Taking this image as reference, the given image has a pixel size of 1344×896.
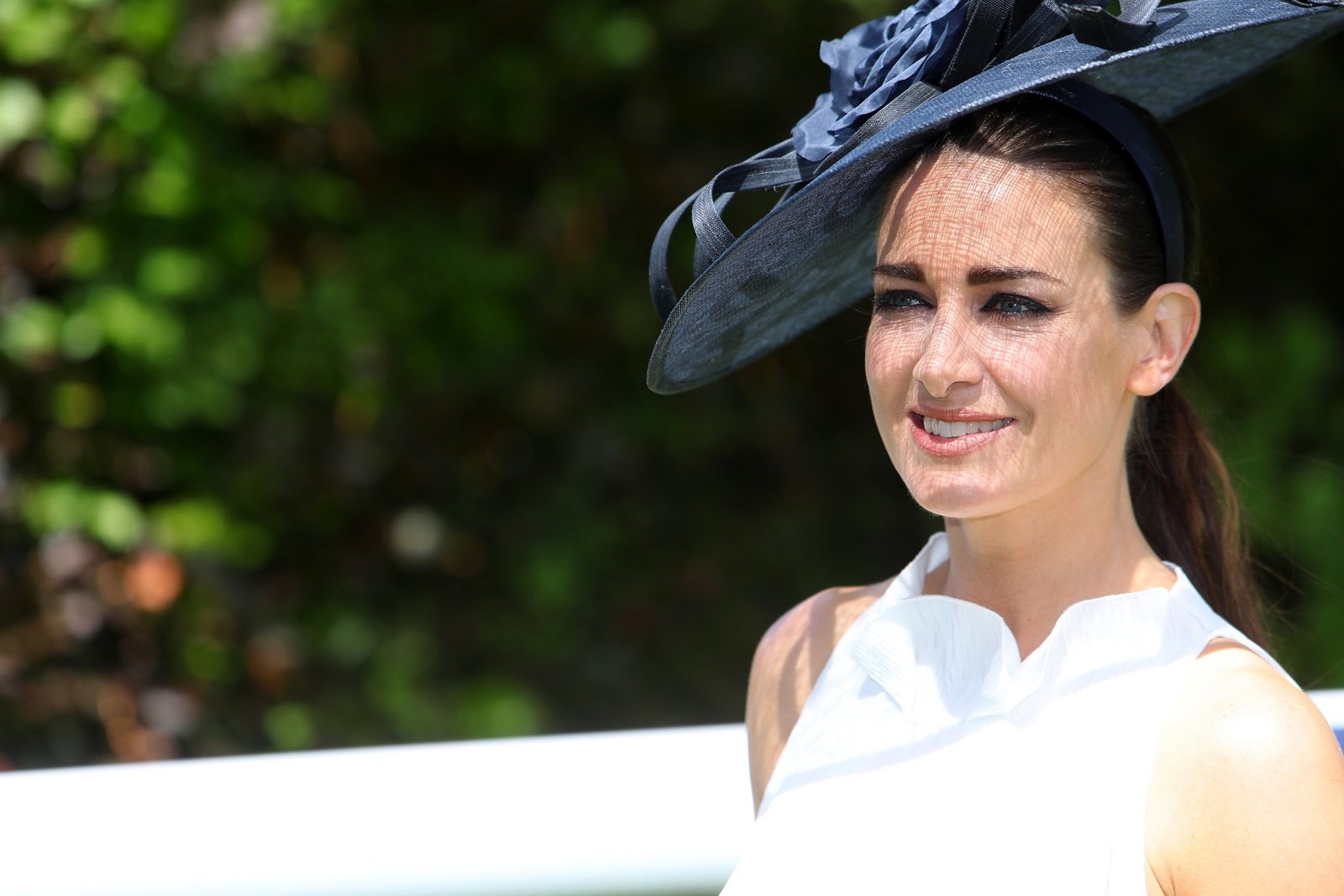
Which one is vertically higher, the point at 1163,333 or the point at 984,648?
the point at 1163,333

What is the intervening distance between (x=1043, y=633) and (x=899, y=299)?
0.35 metres

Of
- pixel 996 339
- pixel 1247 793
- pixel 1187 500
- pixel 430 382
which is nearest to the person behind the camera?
pixel 1247 793

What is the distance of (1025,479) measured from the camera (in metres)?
1.33

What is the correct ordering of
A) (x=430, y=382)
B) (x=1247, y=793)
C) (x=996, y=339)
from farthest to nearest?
(x=430, y=382) → (x=996, y=339) → (x=1247, y=793)

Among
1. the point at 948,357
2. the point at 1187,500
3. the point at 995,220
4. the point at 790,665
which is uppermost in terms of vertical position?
the point at 995,220

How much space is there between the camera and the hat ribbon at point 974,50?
1.24 meters

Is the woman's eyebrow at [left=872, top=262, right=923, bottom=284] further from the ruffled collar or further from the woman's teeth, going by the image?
the ruffled collar

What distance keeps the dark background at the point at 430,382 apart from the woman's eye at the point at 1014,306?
5.95 feet

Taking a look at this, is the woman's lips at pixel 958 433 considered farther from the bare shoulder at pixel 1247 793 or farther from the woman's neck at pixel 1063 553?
the bare shoulder at pixel 1247 793

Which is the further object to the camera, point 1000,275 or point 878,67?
point 878,67

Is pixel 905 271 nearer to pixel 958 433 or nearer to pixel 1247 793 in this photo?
pixel 958 433

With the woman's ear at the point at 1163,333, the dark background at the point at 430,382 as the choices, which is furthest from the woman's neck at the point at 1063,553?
the dark background at the point at 430,382

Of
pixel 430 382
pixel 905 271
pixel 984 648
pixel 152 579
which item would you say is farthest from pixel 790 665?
pixel 152 579

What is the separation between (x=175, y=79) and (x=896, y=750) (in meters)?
2.29
